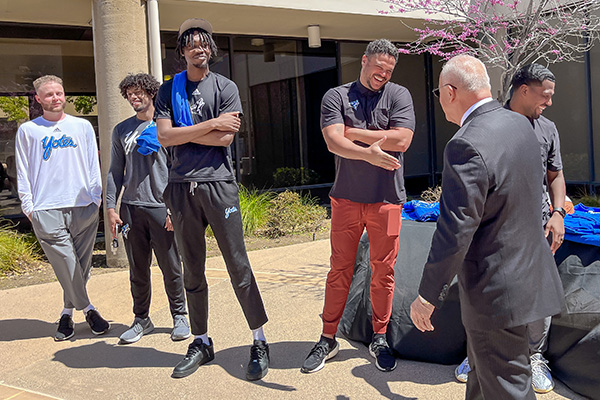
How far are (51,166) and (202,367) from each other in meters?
2.13

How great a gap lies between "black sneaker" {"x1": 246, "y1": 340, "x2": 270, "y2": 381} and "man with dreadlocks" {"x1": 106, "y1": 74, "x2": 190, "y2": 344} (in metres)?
0.94

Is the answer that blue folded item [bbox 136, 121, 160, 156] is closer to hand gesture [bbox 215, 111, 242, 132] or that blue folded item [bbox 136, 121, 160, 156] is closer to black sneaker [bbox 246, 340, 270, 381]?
hand gesture [bbox 215, 111, 242, 132]

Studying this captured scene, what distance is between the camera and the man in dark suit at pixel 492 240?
2396 mm

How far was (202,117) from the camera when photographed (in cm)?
397

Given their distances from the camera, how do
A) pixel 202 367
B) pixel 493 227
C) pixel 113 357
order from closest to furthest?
1. pixel 493 227
2. pixel 202 367
3. pixel 113 357

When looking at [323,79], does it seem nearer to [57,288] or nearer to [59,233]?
[57,288]

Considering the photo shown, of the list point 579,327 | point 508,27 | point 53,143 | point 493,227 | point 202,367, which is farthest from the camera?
point 508,27

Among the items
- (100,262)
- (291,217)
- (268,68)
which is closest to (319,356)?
(100,262)

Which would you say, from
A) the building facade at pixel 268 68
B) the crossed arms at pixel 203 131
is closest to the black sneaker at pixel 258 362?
the crossed arms at pixel 203 131

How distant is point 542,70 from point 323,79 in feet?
31.3

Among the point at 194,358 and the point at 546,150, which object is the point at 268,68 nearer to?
the point at 194,358

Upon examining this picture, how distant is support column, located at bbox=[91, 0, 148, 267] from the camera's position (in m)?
7.52

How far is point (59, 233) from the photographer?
4898 millimetres

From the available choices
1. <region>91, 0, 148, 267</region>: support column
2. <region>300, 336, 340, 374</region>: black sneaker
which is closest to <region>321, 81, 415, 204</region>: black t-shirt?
<region>300, 336, 340, 374</region>: black sneaker
